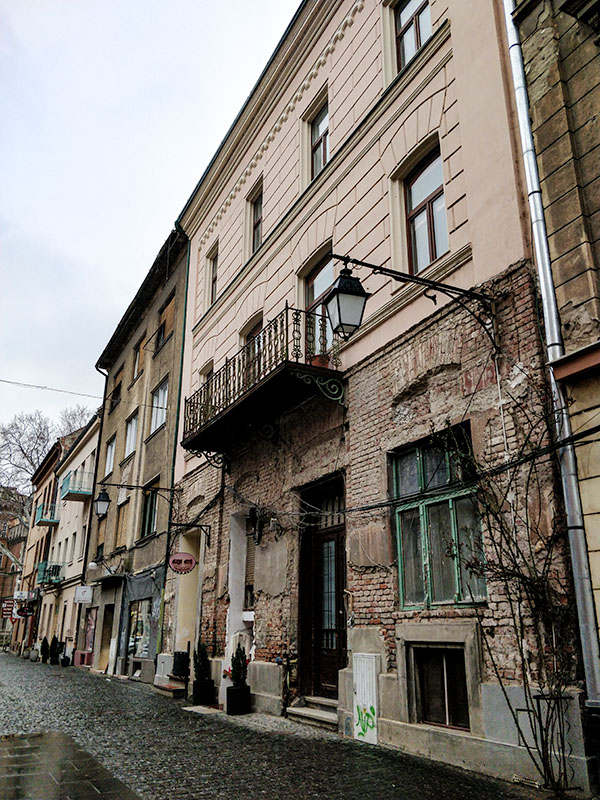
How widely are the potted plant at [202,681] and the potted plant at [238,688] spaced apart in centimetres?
129

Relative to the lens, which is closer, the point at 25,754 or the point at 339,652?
the point at 25,754

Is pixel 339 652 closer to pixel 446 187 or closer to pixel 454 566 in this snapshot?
pixel 454 566

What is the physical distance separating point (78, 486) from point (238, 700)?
2019 centimetres

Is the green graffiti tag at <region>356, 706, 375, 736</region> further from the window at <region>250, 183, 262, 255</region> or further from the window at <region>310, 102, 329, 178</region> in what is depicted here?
the window at <region>250, 183, 262, 255</region>

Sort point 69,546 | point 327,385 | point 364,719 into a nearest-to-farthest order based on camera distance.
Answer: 1. point 364,719
2. point 327,385
3. point 69,546

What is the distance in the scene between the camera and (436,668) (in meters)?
7.26

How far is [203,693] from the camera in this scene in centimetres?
1195

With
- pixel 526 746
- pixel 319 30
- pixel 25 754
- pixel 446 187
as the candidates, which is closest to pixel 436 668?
pixel 526 746

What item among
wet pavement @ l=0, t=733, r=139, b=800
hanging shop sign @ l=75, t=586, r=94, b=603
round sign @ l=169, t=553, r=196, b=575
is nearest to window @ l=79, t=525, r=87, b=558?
hanging shop sign @ l=75, t=586, r=94, b=603

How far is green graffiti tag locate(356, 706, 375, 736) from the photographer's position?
7766 mm

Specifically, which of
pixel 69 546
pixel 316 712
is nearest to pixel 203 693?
pixel 316 712

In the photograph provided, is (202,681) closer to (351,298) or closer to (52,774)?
(52,774)

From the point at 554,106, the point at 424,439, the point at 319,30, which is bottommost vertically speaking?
the point at 424,439

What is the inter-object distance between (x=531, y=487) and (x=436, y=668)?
2.44 metres
